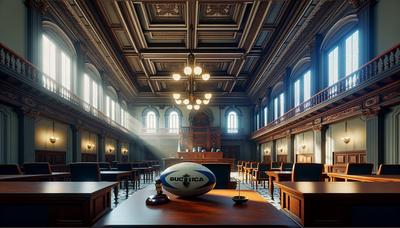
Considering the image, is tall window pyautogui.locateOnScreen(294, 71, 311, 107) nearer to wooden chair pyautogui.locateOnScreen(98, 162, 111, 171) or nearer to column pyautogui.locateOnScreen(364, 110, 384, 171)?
column pyautogui.locateOnScreen(364, 110, 384, 171)

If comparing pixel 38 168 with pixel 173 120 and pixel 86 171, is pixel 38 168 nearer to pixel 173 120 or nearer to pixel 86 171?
pixel 86 171

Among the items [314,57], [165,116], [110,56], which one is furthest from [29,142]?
[165,116]

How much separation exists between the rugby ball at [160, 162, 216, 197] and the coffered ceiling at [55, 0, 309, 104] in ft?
32.6

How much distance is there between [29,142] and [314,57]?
37.4 ft

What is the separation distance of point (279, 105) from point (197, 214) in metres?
18.3

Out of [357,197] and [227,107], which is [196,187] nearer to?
[357,197]

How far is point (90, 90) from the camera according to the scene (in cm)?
1589

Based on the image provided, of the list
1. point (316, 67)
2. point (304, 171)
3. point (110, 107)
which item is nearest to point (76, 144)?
point (110, 107)

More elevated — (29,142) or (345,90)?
(345,90)

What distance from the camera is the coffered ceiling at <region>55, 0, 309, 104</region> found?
1126 centimetres

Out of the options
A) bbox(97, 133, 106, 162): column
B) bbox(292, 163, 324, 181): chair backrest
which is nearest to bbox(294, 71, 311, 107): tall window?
bbox(292, 163, 324, 181): chair backrest

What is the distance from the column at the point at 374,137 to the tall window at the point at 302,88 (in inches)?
203

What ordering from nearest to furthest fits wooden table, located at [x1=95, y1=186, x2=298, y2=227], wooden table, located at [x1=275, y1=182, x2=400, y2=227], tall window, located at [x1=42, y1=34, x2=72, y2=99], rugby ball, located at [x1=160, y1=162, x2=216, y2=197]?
wooden table, located at [x1=95, y1=186, x2=298, y2=227] < rugby ball, located at [x1=160, y1=162, x2=216, y2=197] < wooden table, located at [x1=275, y1=182, x2=400, y2=227] < tall window, located at [x1=42, y1=34, x2=72, y2=99]

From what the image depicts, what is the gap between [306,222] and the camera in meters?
2.14
